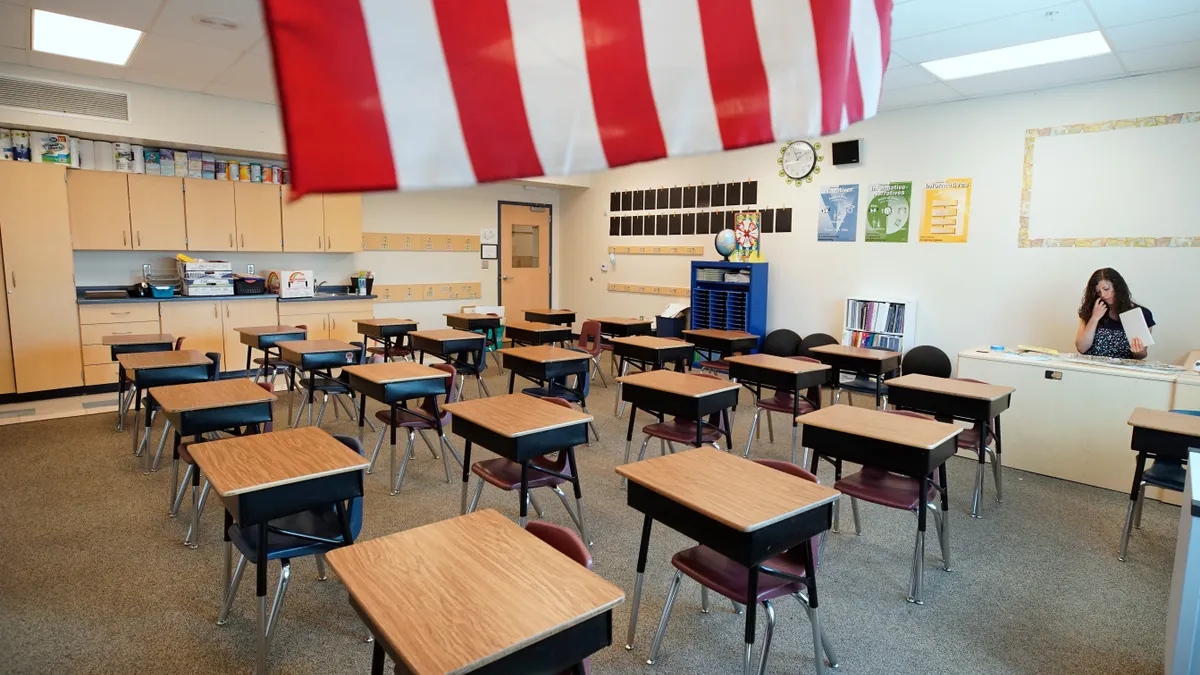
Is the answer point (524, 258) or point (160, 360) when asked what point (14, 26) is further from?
point (524, 258)

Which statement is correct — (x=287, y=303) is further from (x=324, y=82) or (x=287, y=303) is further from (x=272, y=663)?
(x=324, y=82)

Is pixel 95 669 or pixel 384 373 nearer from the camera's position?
pixel 95 669

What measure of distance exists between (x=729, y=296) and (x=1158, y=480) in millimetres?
4831

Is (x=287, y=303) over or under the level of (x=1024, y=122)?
under

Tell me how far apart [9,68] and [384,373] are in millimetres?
4974

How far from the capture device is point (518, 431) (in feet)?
9.41

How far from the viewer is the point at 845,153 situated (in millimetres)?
6883

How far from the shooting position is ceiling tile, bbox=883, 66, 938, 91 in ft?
17.1

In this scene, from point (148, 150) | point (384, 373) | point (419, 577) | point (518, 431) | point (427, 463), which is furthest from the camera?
point (148, 150)

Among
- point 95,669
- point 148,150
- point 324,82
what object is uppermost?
point 148,150

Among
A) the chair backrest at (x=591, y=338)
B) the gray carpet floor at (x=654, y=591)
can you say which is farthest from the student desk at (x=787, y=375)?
the chair backrest at (x=591, y=338)

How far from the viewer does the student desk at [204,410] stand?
3188 mm

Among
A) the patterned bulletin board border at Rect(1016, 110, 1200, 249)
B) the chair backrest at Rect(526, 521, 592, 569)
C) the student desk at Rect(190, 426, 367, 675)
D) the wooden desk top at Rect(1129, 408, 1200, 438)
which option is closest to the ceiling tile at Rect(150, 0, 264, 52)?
the student desk at Rect(190, 426, 367, 675)

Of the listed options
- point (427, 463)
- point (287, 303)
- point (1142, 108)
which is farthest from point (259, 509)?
point (1142, 108)
